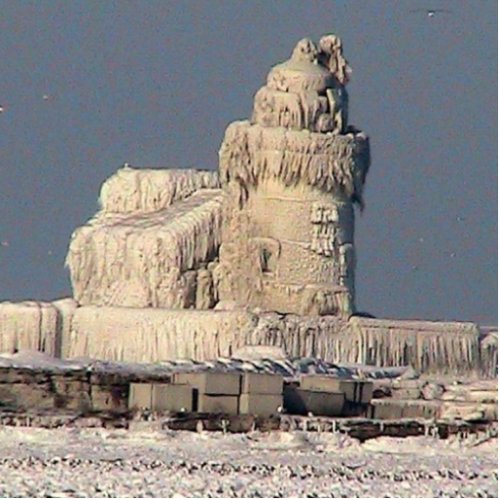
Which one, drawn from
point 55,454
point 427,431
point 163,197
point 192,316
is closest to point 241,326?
point 192,316

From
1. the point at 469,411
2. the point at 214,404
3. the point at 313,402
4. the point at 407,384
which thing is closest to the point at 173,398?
the point at 214,404

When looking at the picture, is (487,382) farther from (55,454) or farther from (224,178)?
(55,454)

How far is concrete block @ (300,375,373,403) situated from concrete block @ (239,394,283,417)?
102 centimetres

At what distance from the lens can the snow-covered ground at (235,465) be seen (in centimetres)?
2603

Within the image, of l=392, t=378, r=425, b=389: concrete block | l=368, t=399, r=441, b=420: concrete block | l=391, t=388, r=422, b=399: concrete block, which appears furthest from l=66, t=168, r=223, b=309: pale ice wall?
l=368, t=399, r=441, b=420: concrete block

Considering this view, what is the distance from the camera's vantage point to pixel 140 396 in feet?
105

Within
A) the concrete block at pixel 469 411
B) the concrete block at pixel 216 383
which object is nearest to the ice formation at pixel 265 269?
the concrete block at pixel 469 411

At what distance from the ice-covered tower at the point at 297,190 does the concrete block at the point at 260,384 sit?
7.36m

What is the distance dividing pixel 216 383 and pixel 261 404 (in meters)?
0.46

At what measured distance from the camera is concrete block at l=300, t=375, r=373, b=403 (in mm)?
32781

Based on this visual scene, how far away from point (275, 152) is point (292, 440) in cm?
945

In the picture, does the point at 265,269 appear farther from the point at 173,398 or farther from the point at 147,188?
the point at 173,398

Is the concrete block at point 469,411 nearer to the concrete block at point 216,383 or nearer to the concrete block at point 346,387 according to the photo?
the concrete block at point 346,387

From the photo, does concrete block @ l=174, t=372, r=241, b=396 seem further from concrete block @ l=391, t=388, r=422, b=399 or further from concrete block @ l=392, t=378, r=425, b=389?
concrete block @ l=392, t=378, r=425, b=389
